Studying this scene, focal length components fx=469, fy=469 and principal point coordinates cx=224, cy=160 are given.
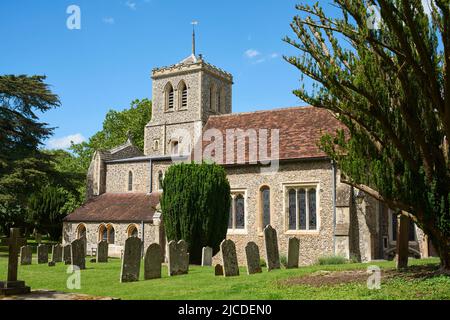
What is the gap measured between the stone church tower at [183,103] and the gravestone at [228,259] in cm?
2410

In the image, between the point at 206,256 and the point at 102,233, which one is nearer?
the point at 206,256

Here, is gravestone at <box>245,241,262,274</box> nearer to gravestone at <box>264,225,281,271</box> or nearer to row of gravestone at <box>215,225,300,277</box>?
row of gravestone at <box>215,225,300,277</box>

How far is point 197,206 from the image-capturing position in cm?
1850

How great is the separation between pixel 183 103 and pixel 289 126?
58.4 ft

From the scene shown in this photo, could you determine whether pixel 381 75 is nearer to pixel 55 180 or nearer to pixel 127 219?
pixel 127 219

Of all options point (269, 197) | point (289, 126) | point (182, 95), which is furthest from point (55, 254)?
point (182, 95)

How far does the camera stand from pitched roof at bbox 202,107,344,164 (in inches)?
808

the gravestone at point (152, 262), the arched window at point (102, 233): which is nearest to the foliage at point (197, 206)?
the gravestone at point (152, 262)

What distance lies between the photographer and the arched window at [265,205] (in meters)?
21.0

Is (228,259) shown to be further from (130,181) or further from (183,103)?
(183,103)

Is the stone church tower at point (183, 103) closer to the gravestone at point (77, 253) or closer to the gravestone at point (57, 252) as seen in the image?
the gravestone at point (57, 252)

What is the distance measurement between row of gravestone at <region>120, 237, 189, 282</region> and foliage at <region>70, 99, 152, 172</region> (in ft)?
115

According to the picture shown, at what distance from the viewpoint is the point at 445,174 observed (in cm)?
992
